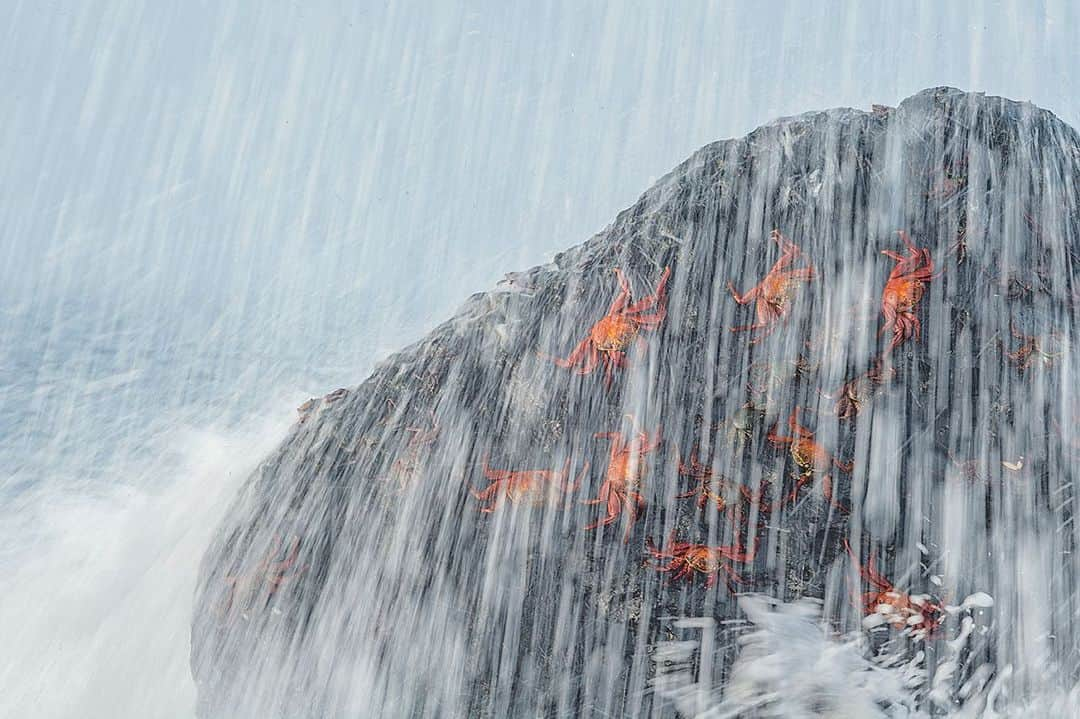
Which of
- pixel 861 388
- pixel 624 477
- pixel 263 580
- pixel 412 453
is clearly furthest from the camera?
pixel 263 580

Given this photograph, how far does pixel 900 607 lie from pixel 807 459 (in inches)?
21.3

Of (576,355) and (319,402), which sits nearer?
(576,355)

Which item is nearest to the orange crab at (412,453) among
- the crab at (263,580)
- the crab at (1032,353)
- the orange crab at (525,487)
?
the orange crab at (525,487)

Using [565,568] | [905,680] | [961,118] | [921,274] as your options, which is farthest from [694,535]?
[961,118]

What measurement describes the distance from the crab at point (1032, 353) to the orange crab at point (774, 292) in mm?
692

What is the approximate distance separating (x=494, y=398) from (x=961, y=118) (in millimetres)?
2009

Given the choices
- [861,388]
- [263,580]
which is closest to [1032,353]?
[861,388]

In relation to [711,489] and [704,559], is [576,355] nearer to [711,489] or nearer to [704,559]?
[711,489]

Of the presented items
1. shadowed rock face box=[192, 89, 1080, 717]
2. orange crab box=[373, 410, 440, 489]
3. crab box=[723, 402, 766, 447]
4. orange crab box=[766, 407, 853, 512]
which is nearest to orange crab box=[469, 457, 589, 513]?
shadowed rock face box=[192, 89, 1080, 717]

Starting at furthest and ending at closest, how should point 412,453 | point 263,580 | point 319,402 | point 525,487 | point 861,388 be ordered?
point 319,402 → point 263,580 → point 412,453 → point 525,487 → point 861,388

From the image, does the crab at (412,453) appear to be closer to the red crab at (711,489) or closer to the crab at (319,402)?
the crab at (319,402)

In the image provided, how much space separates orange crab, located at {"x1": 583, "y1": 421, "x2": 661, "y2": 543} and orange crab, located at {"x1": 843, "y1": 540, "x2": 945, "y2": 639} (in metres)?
0.74

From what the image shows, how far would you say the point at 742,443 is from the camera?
2.80 meters

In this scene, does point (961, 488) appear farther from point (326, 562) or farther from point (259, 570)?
point (259, 570)
